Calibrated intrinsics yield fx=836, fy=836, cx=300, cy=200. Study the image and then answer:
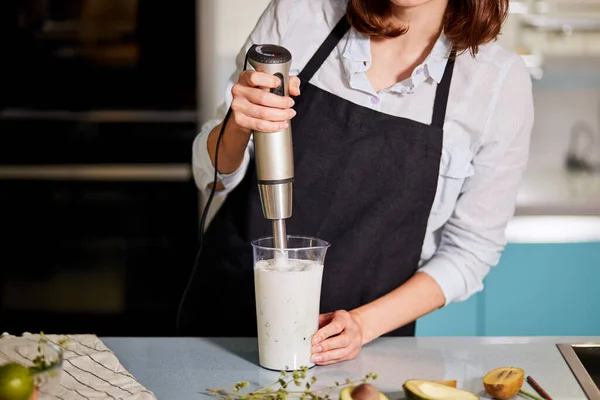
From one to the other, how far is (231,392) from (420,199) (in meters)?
0.55

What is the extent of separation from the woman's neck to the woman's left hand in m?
0.55

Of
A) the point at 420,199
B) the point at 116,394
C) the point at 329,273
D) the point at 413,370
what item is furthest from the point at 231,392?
the point at 420,199

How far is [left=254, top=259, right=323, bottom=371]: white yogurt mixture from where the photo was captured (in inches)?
46.5

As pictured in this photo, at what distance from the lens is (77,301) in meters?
2.88

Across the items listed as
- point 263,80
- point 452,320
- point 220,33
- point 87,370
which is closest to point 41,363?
point 87,370

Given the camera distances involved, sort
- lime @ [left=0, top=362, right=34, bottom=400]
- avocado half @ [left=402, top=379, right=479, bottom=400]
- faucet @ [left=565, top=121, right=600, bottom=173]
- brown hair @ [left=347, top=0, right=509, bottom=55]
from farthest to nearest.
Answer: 1. faucet @ [left=565, top=121, right=600, bottom=173]
2. brown hair @ [left=347, top=0, right=509, bottom=55]
3. avocado half @ [left=402, top=379, right=479, bottom=400]
4. lime @ [left=0, top=362, right=34, bottom=400]

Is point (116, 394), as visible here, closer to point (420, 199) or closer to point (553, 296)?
point (420, 199)

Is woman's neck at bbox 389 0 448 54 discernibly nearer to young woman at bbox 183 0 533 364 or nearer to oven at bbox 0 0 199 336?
young woman at bbox 183 0 533 364

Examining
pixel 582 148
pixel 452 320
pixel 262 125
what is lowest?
pixel 452 320

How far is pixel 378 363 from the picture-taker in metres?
1.29

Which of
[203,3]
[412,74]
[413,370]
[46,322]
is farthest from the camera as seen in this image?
[46,322]

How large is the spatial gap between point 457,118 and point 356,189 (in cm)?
22

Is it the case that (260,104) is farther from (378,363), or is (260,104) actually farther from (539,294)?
(539,294)

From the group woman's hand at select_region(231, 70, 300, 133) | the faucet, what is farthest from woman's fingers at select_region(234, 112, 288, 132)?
the faucet
